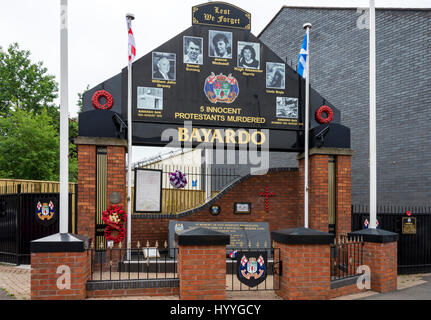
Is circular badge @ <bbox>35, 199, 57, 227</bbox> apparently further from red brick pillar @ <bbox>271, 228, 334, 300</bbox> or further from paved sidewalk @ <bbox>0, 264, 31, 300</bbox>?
red brick pillar @ <bbox>271, 228, 334, 300</bbox>

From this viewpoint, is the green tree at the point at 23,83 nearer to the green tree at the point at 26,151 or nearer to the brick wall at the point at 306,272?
the green tree at the point at 26,151

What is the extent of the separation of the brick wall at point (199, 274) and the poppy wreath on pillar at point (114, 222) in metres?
3.43

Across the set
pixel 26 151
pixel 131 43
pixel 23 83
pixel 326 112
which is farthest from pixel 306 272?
pixel 23 83

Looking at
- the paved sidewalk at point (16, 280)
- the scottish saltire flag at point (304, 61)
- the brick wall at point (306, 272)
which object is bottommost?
the paved sidewalk at point (16, 280)

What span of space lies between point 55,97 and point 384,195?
89.6ft

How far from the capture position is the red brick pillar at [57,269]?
5927 mm

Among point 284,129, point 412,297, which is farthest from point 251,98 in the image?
point 412,297

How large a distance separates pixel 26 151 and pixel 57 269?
62.7 feet

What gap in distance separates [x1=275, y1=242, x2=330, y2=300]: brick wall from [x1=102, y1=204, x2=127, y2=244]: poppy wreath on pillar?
4.58m

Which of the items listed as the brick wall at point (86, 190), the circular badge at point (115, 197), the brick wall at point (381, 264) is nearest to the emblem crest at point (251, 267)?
the brick wall at point (381, 264)

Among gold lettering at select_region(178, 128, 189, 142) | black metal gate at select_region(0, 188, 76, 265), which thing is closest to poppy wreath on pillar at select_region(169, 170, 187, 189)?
gold lettering at select_region(178, 128, 189, 142)

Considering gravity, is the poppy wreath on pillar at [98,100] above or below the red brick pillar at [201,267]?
above

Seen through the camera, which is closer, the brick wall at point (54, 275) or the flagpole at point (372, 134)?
the brick wall at point (54, 275)

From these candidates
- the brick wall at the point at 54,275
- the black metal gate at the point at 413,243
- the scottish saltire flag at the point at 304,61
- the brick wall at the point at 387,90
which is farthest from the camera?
the brick wall at the point at 387,90
